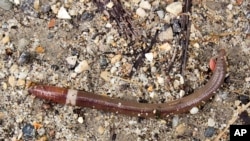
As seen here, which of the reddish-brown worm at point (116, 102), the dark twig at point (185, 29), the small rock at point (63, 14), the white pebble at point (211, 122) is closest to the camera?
the reddish-brown worm at point (116, 102)

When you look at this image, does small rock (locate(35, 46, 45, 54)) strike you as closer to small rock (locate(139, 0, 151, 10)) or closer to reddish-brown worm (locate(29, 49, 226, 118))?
reddish-brown worm (locate(29, 49, 226, 118))

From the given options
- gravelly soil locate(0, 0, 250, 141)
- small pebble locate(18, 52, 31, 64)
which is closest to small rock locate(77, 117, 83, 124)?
gravelly soil locate(0, 0, 250, 141)

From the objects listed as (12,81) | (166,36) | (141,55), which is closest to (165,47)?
(166,36)

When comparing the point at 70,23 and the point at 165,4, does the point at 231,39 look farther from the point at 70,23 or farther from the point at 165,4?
the point at 70,23

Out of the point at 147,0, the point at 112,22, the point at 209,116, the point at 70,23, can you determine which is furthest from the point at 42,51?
the point at 209,116

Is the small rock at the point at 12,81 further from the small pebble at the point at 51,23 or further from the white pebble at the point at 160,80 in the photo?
the white pebble at the point at 160,80

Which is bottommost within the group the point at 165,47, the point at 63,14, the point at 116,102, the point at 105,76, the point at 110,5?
the point at 116,102

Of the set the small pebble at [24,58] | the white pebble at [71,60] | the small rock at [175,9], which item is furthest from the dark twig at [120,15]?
the small pebble at [24,58]

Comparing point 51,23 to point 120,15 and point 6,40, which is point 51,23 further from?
point 120,15
